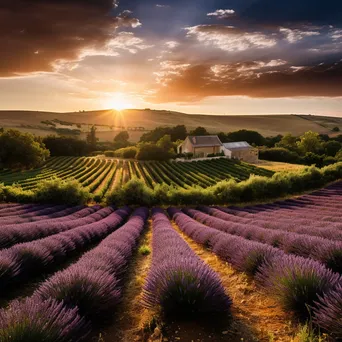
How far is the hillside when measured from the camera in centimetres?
13512

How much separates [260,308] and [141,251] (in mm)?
5269

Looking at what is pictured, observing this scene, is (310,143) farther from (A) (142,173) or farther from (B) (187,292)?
(B) (187,292)

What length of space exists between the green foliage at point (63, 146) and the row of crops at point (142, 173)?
15.9 m

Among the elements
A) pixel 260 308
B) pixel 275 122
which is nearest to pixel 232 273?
pixel 260 308

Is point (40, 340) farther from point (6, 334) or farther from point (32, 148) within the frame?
point (32, 148)

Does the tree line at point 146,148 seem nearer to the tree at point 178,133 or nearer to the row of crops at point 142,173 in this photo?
the tree at point 178,133

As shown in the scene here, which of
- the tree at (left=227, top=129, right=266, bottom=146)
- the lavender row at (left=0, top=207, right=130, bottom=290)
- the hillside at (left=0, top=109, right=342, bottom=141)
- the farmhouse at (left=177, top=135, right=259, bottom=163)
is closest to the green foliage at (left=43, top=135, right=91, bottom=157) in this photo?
the hillside at (left=0, top=109, right=342, bottom=141)

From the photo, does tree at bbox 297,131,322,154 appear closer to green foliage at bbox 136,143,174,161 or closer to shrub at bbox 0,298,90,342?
green foliage at bbox 136,143,174,161

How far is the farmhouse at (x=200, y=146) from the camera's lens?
263 feet

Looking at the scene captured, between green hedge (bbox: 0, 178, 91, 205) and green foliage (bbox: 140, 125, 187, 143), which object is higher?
green foliage (bbox: 140, 125, 187, 143)

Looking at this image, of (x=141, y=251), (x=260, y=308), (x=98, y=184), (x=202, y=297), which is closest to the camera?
(x=202, y=297)

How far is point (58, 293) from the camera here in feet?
9.17

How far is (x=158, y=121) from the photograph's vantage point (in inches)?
6673

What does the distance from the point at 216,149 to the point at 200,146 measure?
6182 mm
